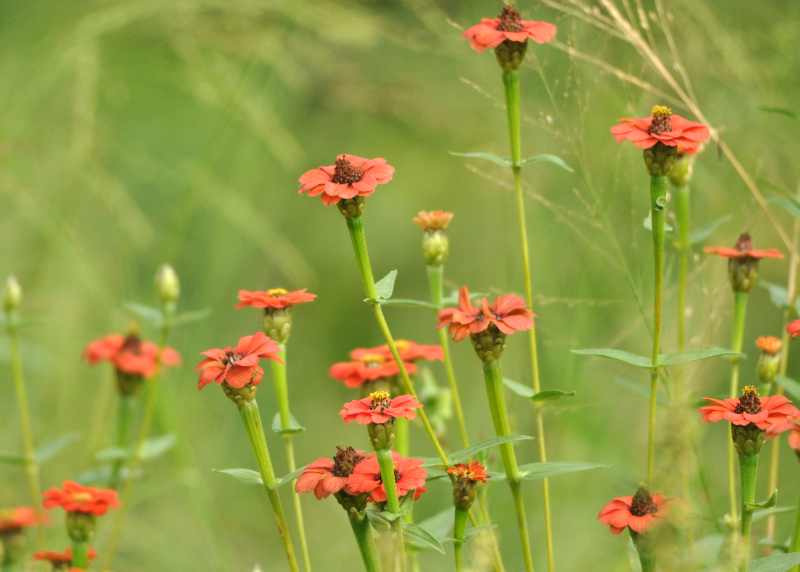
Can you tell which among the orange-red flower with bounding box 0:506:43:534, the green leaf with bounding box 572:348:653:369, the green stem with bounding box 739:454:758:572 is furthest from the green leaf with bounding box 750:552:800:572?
the orange-red flower with bounding box 0:506:43:534

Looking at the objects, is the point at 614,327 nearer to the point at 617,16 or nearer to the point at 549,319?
the point at 549,319

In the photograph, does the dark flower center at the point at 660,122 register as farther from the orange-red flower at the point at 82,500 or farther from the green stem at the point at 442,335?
the orange-red flower at the point at 82,500

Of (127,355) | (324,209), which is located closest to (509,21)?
(127,355)

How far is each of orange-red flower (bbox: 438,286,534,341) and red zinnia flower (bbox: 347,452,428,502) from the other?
0.08m

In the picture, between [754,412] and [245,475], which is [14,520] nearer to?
[245,475]

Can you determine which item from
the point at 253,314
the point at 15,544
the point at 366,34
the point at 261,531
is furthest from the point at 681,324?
the point at 253,314

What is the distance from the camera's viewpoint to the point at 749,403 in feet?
2.29

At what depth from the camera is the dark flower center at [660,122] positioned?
734 mm

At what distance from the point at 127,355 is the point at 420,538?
0.45 meters

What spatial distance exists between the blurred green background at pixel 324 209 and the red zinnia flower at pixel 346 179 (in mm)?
162

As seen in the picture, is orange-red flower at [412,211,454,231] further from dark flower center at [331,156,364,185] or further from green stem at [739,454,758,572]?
green stem at [739,454,758,572]

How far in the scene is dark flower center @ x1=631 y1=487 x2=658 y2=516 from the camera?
2.17 ft

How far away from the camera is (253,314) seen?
238cm

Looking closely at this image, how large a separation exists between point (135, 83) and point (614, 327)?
1.08m
